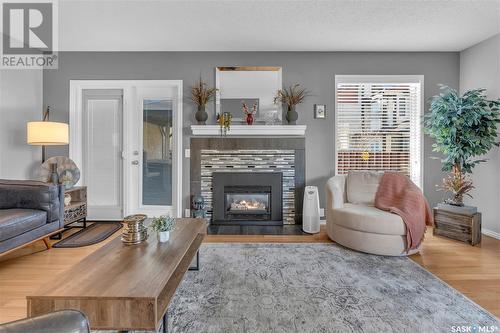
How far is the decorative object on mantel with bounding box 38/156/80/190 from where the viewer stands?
346cm

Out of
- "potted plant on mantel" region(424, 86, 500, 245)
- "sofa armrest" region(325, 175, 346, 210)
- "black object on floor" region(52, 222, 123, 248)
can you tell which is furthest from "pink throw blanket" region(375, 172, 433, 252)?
"black object on floor" region(52, 222, 123, 248)

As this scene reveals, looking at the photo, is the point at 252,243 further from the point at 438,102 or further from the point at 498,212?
the point at 498,212

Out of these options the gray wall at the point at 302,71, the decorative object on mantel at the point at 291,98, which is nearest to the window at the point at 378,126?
the gray wall at the point at 302,71

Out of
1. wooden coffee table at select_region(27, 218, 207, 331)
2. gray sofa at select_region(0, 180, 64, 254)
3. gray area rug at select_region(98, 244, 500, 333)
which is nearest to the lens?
wooden coffee table at select_region(27, 218, 207, 331)

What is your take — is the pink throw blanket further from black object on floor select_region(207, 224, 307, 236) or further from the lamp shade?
the lamp shade

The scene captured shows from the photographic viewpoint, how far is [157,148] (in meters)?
3.97

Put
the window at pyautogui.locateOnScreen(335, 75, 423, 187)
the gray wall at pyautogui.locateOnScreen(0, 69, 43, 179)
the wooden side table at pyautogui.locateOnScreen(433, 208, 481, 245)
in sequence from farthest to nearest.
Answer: the window at pyautogui.locateOnScreen(335, 75, 423, 187) → the gray wall at pyautogui.locateOnScreen(0, 69, 43, 179) → the wooden side table at pyautogui.locateOnScreen(433, 208, 481, 245)

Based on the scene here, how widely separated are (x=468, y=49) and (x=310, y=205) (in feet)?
10.9

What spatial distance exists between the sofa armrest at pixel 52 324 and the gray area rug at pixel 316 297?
0.96m

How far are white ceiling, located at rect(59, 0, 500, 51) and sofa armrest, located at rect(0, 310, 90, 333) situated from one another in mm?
2859

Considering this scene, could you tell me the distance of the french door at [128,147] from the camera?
3.91 meters

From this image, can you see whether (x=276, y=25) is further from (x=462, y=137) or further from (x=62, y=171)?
(x=62, y=171)

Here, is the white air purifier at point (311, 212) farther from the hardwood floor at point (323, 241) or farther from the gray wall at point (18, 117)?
the gray wall at point (18, 117)

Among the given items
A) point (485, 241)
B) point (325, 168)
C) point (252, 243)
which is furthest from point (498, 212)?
point (252, 243)
